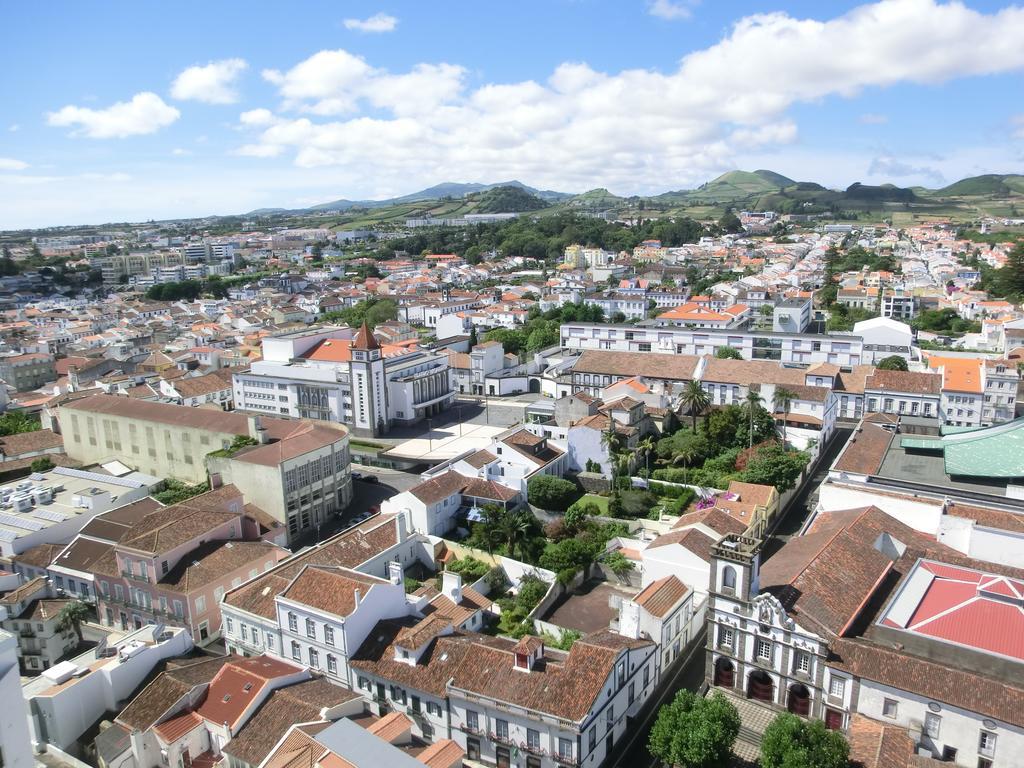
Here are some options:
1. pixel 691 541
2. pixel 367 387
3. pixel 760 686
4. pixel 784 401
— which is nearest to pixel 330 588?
pixel 691 541

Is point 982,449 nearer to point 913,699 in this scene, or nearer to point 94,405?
point 913,699

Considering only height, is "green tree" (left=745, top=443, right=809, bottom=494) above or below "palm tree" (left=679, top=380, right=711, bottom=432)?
below

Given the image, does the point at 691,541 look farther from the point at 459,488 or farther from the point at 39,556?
the point at 39,556

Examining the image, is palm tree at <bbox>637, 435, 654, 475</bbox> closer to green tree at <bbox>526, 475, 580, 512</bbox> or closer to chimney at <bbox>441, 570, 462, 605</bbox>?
green tree at <bbox>526, 475, 580, 512</bbox>

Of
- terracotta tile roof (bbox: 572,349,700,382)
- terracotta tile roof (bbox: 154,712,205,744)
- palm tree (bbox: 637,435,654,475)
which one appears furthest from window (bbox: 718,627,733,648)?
terracotta tile roof (bbox: 572,349,700,382)

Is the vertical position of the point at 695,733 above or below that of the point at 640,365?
below

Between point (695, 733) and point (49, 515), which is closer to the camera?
point (695, 733)

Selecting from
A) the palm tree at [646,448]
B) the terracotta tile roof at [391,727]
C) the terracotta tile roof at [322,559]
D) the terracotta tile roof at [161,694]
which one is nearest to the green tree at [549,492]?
the palm tree at [646,448]

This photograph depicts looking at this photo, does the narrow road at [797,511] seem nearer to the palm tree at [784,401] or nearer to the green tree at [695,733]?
the palm tree at [784,401]
